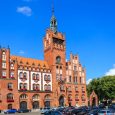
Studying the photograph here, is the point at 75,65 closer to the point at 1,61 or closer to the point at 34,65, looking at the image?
the point at 34,65

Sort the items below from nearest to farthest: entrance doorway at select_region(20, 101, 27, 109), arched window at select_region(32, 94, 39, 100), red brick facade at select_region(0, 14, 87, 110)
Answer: red brick facade at select_region(0, 14, 87, 110), entrance doorway at select_region(20, 101, 27, 109), arched window at select_region(32, 94, 39, 100)

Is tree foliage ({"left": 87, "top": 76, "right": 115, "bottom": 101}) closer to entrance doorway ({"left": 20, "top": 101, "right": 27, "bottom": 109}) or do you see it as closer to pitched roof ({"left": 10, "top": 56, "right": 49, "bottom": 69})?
pitched roof ({"left": 10, "top": 56, "right": 49, "bottom": 69})

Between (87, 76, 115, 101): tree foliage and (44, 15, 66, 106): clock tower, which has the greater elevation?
(44, 15, 66, 106): clock tower

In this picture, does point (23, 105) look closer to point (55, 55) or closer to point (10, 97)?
point (10, 97)

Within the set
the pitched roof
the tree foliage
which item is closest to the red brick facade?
the pitched roof

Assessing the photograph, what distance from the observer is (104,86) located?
12256 centimetres

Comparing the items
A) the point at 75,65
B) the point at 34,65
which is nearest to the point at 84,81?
the point at 75,65

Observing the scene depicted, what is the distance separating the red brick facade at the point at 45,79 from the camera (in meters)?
94.4

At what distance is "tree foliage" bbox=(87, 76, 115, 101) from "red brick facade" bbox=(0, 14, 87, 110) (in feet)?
39.9

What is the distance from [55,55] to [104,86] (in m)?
29.2

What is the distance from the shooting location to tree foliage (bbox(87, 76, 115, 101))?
122 m

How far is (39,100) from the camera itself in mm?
→ 102312

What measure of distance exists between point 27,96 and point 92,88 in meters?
42.1

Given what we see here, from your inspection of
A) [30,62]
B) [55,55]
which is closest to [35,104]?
[30,62]
